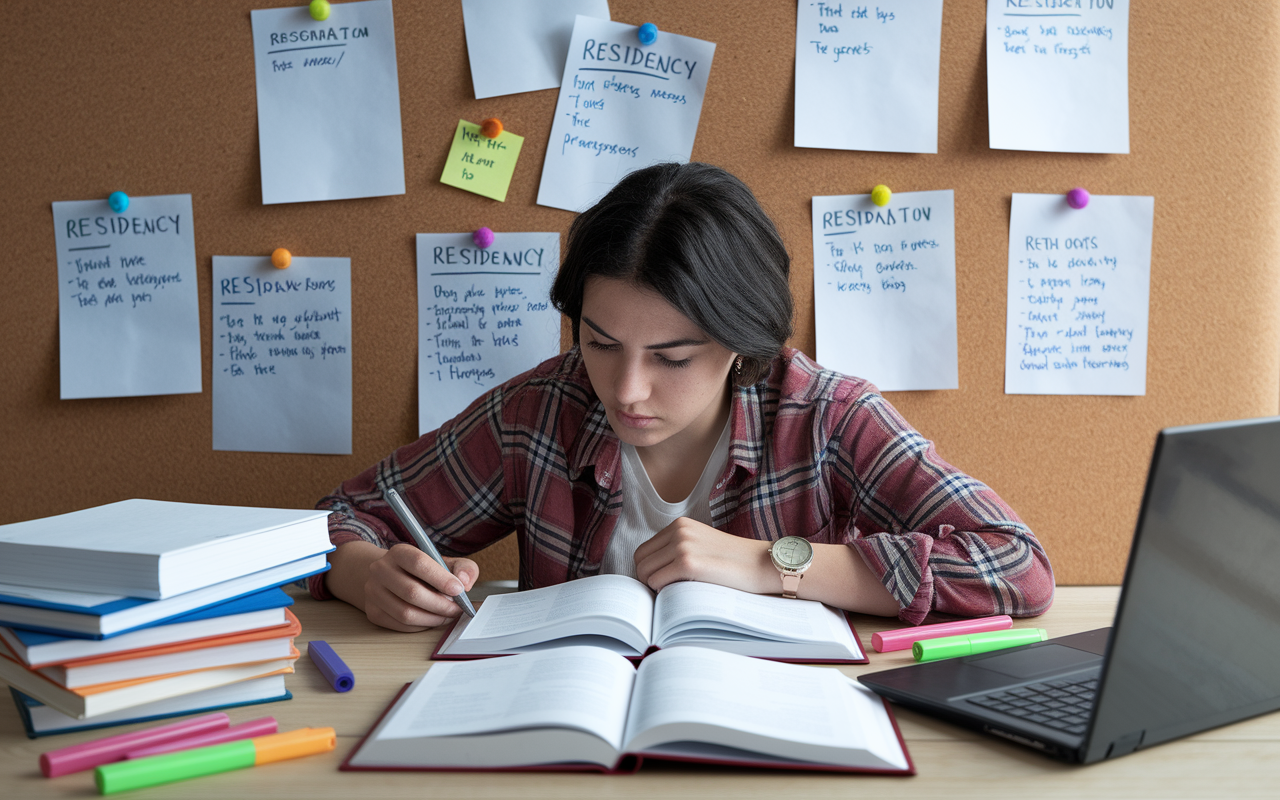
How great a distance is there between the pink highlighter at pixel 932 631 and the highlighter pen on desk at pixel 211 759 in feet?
1.56

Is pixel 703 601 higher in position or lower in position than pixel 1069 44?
lower

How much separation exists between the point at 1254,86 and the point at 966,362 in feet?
1.83

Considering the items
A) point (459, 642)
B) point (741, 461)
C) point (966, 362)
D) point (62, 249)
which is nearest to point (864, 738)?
point (459, 642)

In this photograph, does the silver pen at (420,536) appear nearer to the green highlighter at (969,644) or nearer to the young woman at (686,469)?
the young woman at (686,469)

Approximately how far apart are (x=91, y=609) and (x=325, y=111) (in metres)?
0.91

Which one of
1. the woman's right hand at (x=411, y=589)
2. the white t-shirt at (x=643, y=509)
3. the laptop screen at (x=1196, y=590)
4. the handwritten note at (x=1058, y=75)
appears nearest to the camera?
the laptop screen at (x=1196, y=590)

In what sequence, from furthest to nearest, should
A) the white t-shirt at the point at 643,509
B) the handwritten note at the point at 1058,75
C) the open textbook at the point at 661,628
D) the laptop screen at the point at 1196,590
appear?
1. the handwritten note at the point at 1058,75
2. the white t-shirt at the point at 643,509
3. the open textbook at the point at 661,628
4. the laptop screen at the point at 1196,590

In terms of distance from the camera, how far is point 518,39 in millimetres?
1292

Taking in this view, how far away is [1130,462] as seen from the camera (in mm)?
1330

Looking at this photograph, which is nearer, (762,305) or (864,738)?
(864,738)

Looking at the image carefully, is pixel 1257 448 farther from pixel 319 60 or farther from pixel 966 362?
pixel 319 60

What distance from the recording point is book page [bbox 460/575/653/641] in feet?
2.59

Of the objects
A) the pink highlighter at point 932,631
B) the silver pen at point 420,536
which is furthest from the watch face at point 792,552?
the silver pen at point 420,536

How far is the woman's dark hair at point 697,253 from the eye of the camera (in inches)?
37.4
